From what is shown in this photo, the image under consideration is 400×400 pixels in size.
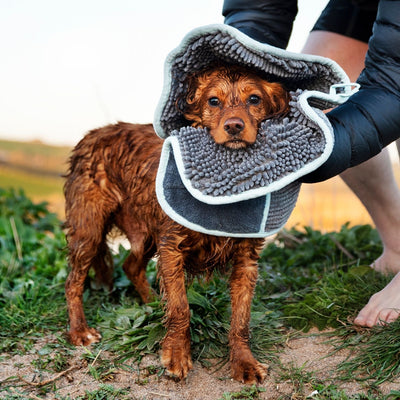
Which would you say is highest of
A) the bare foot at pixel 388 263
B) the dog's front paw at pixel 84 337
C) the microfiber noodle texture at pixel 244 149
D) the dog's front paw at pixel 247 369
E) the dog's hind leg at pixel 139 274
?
the microfiber noodle texture at pixel 244 149

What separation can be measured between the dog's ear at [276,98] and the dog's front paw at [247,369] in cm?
115

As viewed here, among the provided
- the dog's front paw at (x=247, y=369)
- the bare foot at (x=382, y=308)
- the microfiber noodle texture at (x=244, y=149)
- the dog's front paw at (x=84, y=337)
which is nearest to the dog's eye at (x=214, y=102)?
the microfiber noodle texture at (x=244, y=149)

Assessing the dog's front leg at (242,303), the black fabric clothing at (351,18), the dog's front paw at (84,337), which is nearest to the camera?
the dog's front leg at (242,303)

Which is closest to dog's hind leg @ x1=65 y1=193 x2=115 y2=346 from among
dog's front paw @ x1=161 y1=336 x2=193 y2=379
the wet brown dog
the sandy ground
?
the wet brown dog

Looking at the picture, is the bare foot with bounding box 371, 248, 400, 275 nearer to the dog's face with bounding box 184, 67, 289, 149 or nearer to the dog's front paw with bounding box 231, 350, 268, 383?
the dog's front paw with bounding box 231, 350, 268, 383

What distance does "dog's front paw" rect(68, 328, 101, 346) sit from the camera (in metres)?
2.97

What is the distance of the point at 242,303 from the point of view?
2609 millimetres

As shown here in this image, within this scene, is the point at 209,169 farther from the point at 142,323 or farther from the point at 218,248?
the point at 142,323

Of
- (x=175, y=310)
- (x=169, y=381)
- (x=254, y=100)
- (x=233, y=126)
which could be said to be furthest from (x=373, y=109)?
(x=169, y=381)

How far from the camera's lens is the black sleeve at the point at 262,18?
2738 millimetres

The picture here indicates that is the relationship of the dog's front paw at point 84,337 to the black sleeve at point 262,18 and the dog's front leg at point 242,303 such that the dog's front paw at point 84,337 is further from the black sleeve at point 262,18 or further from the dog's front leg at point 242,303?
the black sleeve at point 262,18

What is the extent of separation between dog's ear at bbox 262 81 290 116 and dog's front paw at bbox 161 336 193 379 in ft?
3.77

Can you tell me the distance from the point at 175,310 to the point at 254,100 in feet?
3.40

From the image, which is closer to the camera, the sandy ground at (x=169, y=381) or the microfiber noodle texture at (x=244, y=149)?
the microfiber noodle texture at (x=244, y=149)
